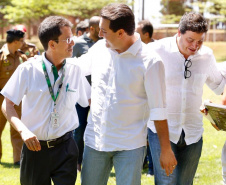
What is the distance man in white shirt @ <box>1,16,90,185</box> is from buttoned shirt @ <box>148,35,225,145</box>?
819 mm

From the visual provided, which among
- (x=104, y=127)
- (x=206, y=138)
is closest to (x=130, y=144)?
(x=104, y=127)

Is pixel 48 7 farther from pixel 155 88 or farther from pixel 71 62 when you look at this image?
pixel 155 88

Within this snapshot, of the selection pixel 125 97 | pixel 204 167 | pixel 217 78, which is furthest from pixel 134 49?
pixel 204 167

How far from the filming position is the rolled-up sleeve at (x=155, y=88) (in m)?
3.71

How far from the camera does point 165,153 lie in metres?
3.77

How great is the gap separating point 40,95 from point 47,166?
25.3 inches

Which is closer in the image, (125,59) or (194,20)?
(125,59)

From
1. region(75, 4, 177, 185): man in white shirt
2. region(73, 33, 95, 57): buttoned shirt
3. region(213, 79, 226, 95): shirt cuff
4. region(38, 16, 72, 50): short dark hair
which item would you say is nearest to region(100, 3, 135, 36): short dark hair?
region(75, 4, 177, 185): man in white shirt

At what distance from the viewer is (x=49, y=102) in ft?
13.5

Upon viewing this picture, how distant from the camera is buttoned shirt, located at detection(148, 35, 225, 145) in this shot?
14.5 feet

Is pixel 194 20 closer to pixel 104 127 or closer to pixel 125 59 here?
pixel 125 59

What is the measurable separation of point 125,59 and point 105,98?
0.35 meters

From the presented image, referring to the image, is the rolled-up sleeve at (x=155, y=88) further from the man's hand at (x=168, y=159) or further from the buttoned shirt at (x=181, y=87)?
the buttoned shirt at (x=181, y=87)

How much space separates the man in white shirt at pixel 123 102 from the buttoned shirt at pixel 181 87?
574 millimetres
